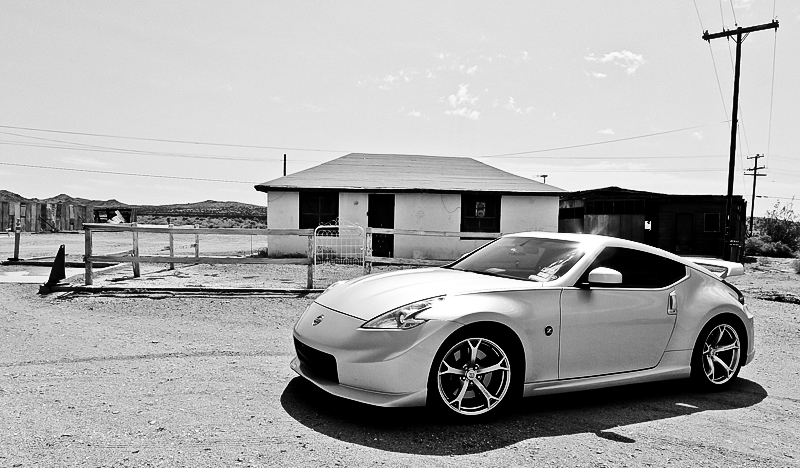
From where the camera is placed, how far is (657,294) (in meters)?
4.84

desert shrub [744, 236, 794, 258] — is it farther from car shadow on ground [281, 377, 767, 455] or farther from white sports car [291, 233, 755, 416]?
car shadow on ground [281, 377, 767, 455]

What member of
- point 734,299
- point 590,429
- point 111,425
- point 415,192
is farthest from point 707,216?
point 111,425

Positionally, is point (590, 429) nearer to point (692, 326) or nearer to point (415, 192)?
point (692, 326)

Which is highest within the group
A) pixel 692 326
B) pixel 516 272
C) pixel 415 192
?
pixel 415 192

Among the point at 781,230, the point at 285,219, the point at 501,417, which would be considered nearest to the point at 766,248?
the point at 781,230

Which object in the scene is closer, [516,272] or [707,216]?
[516,272]

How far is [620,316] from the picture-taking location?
461 centimetres

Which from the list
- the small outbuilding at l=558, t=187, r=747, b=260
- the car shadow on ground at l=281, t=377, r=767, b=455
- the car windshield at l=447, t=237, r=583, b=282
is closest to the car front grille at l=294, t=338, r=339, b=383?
the car shadow on ground at l=281, t=377, r=767, b=455

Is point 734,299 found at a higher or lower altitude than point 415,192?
lower

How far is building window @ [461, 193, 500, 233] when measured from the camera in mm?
21906

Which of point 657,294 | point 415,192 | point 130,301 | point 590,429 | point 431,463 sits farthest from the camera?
point 415,192

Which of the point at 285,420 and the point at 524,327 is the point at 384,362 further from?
the point at 524,327

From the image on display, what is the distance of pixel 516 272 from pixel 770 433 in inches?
83.4

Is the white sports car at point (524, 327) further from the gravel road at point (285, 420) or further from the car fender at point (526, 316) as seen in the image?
the gravel road at point (285, 420)
